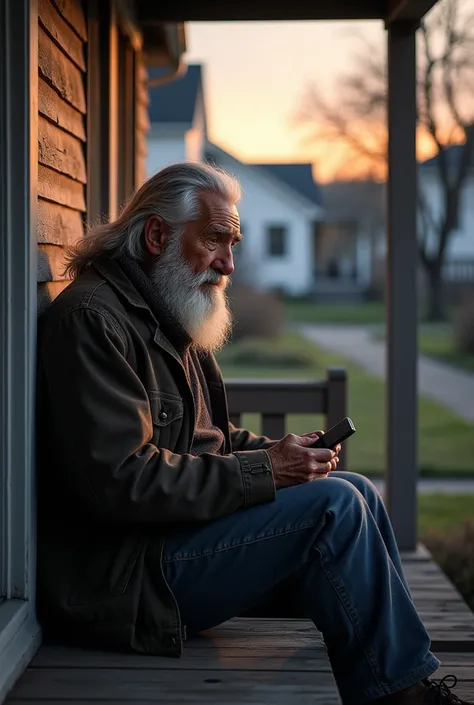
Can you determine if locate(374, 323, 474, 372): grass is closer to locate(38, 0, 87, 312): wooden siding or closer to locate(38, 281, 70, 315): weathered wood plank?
locate(38, 0, 87, 312): wooden siding

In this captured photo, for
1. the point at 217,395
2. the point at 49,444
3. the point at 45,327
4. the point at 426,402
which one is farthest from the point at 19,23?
the point at 426,402

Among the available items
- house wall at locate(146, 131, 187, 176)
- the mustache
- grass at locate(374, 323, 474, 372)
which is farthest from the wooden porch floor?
house wall at locate(146, 131, 187, 176)

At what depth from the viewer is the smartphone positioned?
101 inches

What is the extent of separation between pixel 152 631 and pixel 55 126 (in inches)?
54.4

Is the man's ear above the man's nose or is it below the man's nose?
above

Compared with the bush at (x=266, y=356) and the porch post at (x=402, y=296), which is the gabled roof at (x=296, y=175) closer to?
the bush at (x=266, y=356)

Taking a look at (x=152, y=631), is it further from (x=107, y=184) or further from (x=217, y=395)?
(x=107, y=184)

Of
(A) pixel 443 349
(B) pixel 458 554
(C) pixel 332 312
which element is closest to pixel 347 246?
(C) pixel 332 312

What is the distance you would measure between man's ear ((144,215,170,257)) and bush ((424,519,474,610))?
2942 millimetres

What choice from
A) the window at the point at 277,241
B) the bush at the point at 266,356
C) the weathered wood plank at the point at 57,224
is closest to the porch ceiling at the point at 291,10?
the weathered wood plank at the point at 57,224

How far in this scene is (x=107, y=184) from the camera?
422 centimetres

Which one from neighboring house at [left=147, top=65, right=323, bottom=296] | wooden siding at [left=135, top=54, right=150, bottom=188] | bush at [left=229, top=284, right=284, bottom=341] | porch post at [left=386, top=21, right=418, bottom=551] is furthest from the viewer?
neighboring house at [left=147, top=65, right=323, bottom=296]

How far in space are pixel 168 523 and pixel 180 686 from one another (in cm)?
37

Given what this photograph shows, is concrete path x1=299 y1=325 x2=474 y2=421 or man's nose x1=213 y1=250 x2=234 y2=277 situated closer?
man's nose x1=213 y1=250 x2=234 y2=277
